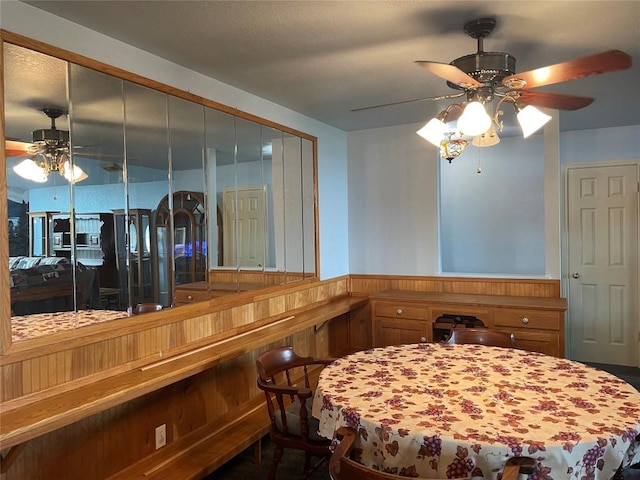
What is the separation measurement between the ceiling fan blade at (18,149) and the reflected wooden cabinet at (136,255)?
51cm

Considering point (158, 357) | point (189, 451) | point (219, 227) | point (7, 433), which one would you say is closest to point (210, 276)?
point (219, 227)

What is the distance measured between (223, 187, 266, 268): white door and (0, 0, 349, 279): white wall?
2.06 ft

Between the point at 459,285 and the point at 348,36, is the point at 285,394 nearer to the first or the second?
the point at 348,36

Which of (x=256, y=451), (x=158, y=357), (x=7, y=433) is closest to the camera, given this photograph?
(x=7, y=433)

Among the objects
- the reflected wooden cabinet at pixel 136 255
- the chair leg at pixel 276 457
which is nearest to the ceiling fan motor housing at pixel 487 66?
the reflected wooden cabinet at pixel 136 255

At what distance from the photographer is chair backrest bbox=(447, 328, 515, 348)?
2842 millimetres

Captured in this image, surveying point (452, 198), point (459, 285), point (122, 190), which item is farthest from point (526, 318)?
point (122, 190)

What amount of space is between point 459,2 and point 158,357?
228 centimetres

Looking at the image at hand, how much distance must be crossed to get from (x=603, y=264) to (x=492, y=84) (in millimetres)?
3253

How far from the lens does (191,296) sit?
287 centimetres

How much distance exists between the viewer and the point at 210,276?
10.0ft

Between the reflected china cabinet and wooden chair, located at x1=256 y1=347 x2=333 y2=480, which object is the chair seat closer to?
wooden chair, located at x1=256 y1=347 x2=333 y2=480

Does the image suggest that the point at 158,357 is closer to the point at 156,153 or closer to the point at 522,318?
the point at 156,153

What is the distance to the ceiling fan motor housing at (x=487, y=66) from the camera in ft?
7.41
